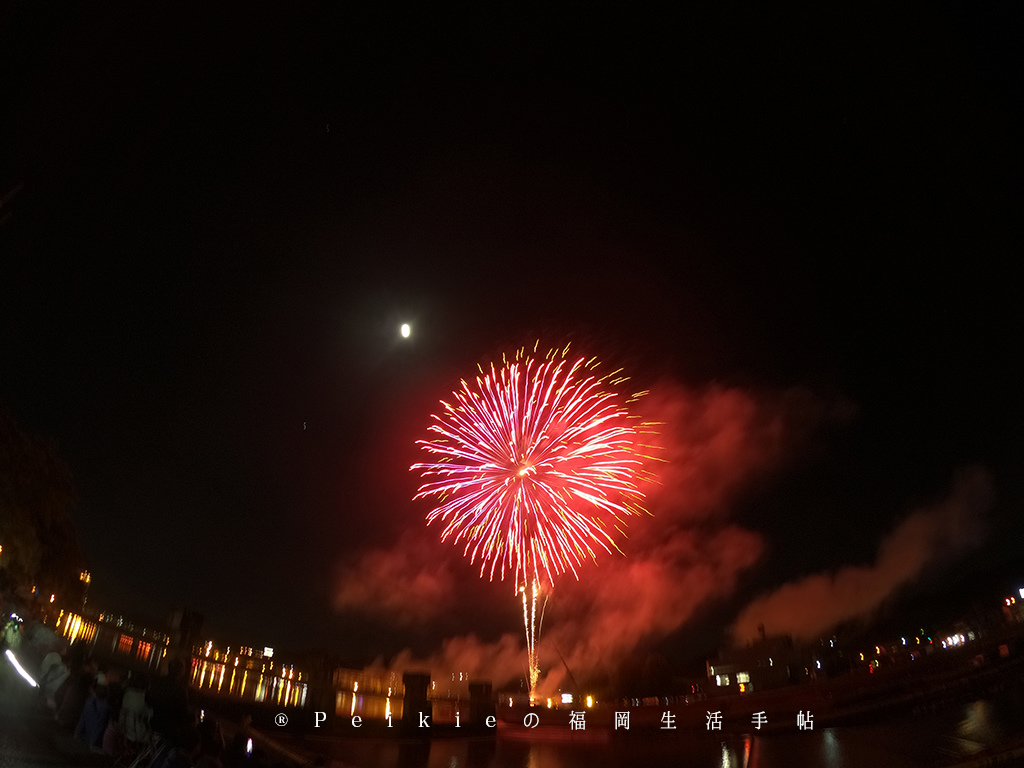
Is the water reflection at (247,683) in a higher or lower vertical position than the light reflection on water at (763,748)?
higher

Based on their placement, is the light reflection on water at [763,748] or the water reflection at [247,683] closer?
the light reflection on water at [763,748]

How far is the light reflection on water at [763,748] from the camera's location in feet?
42.4

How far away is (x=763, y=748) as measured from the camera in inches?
671

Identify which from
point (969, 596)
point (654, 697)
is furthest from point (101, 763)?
point (654, 697)

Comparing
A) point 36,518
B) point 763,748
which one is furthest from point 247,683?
point 763,748

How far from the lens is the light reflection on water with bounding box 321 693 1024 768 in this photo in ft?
42.4

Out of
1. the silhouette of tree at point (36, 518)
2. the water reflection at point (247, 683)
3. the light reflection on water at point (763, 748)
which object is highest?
the silhouette of tree at point (36, 518)

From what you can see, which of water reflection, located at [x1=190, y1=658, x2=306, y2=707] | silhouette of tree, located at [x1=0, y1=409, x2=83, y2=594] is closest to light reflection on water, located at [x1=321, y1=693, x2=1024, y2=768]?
water reflection, located at [x1=190, y1=658, x2=306, y2=707]

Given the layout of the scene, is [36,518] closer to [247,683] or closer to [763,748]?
[247,683]

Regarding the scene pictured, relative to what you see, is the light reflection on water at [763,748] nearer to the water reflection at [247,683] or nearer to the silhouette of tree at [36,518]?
the water reflection at [247,683]

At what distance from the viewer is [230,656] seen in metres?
16.7

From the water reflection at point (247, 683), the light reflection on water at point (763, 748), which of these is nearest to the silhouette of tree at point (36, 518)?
the water reflection at point (247, 683)

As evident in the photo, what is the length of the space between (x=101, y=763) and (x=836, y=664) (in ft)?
106

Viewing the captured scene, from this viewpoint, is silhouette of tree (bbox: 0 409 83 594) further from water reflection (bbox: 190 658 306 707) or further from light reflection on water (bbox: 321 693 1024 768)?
light reflection on water (bbox: 321 693 1024 768)
